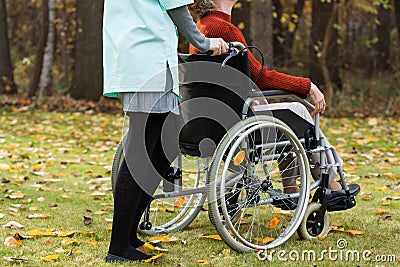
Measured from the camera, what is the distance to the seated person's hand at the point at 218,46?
3.16 metres

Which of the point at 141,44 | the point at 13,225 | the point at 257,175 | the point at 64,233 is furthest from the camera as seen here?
the point at 13,225

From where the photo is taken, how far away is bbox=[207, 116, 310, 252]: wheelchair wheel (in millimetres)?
3127

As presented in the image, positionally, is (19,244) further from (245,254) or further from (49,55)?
(49,55)

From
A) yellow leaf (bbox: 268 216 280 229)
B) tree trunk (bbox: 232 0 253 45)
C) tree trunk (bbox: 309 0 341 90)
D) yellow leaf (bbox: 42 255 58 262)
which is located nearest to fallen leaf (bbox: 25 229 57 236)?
yellow leaf (bbox: 42 255 58 262)

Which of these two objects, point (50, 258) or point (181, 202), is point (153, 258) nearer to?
point (50, 258)

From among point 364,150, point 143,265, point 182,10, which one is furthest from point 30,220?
point 364,150

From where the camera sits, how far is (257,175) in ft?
11.3

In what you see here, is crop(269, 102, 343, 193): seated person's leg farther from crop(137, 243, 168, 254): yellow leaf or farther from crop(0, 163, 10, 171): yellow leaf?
crop(0, 163, 10, 171): yellow leaf

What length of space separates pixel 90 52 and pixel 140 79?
8.74 m

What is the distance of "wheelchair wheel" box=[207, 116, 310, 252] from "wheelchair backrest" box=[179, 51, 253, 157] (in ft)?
0.42

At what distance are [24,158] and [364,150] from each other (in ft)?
11.3

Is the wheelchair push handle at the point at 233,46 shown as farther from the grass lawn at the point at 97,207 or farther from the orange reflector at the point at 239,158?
the grass lawn at the point at 97,207

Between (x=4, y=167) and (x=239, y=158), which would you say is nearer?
(x=239, y=158)

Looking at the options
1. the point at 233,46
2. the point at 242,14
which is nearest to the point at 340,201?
the point at 233,46
